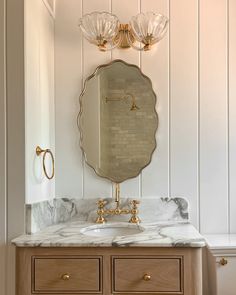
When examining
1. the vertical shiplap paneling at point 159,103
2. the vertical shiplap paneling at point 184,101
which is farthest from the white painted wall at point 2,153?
the vertical shiplap paneling at point 184,101

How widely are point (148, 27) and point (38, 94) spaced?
0.66m

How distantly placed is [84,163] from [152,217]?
1.57 ft

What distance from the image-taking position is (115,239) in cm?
165

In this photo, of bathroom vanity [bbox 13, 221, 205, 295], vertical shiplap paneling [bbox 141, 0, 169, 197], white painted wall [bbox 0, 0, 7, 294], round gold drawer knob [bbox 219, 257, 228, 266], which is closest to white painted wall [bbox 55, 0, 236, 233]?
vertical shiplap paneling [bbox 141, 0, 169, 197]

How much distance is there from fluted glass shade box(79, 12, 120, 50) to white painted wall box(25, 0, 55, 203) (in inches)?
8.5

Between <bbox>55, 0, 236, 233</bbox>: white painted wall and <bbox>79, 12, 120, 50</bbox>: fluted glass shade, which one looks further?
<bbox>55, 0, 236, 233</bbox>: white painted wall

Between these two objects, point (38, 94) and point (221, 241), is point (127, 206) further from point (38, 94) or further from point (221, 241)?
point (38, 94)

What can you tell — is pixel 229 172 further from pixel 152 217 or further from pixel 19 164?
pixel 19 164

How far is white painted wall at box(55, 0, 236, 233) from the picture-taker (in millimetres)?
2152

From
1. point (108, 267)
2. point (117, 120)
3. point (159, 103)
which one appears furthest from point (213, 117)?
point (108, 267)

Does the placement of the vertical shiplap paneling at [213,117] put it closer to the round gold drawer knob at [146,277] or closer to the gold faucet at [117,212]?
the gold faucet at [117,212]

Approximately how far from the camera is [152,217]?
212cm

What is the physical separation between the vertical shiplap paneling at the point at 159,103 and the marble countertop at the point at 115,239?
1.06 ft

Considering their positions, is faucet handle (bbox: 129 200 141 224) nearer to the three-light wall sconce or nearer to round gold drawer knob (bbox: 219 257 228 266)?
round gold drawer knob (bbox: 219 257 228 266)
